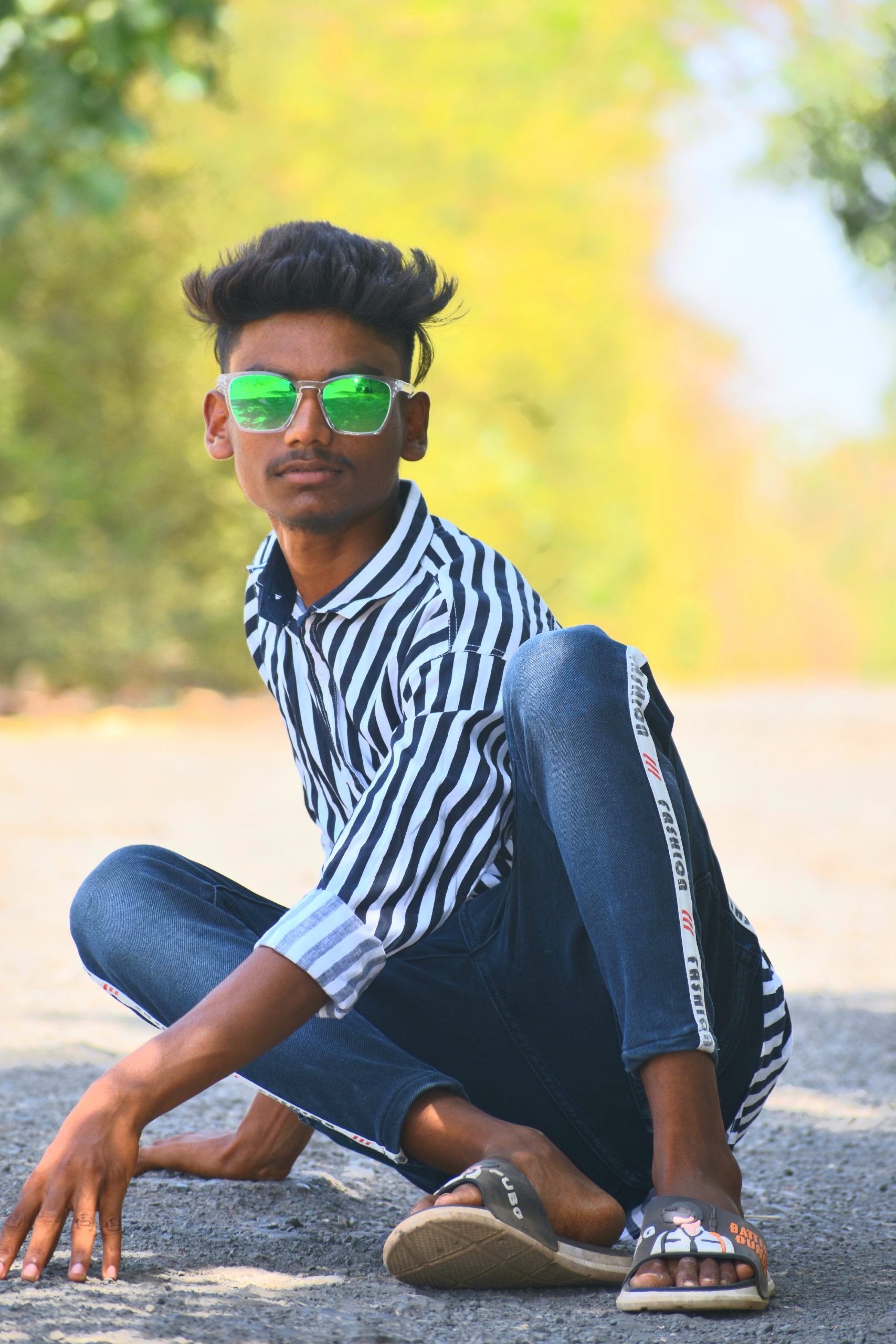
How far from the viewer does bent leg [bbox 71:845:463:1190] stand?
1.83m

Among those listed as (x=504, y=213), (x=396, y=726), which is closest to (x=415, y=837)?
(x=396, y=726)

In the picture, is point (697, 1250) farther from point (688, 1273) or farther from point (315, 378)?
point (315, 378)

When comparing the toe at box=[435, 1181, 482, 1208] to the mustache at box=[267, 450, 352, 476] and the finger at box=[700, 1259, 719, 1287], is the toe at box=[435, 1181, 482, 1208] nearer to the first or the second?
the finger at box=[700, 1259, 719, 1287]

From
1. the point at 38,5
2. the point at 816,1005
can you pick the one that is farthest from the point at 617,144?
the point at 816,1005

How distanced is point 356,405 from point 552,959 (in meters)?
0.80

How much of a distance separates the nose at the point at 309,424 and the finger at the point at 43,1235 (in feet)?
3.32

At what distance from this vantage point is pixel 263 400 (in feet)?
6.97

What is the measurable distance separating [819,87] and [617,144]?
1114 cm

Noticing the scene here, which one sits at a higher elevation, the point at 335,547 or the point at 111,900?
the point at 335,547

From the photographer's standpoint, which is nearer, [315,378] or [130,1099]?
[130,1099]

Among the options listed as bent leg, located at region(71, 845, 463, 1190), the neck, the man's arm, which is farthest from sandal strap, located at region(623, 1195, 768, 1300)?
the neck

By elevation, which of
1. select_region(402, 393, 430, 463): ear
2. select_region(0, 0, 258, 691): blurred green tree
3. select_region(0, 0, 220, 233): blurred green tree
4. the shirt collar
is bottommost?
the shirt collar

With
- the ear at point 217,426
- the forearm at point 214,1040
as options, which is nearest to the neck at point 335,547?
the ear at point 217,426

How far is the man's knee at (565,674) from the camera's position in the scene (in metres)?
1.77
